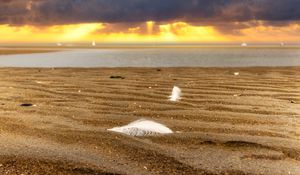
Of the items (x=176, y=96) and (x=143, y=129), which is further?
(x=176, y=96)

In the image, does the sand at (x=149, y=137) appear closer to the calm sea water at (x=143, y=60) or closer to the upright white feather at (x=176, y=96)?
the upright white feather at (x=176, y=96)

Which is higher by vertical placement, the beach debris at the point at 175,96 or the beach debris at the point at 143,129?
the beach debris at the point at 143,129

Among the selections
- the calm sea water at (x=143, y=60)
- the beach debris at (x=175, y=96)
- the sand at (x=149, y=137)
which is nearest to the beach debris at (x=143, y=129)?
the sand at (x=149, y=137)

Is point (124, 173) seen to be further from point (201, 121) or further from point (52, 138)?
point (201, 121)

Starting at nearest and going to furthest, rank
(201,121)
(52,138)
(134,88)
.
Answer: (52,138) → (201,121) → (134,88)

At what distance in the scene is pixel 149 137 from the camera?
3703 millimetres

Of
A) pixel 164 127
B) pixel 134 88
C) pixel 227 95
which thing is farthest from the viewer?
pixel 134 88

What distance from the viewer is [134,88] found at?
7672 millimetres

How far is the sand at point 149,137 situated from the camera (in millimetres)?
2938

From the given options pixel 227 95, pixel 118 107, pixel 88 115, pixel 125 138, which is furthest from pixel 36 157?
pixel 227 95

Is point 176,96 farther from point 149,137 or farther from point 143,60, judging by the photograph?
point 143,60

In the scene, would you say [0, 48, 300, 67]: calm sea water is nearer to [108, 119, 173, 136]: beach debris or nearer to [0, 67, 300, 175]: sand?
[0, 67, 300, 175]: sand

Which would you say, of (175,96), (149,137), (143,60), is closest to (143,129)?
(149,137)

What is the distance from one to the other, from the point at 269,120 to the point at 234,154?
1.50 meters
